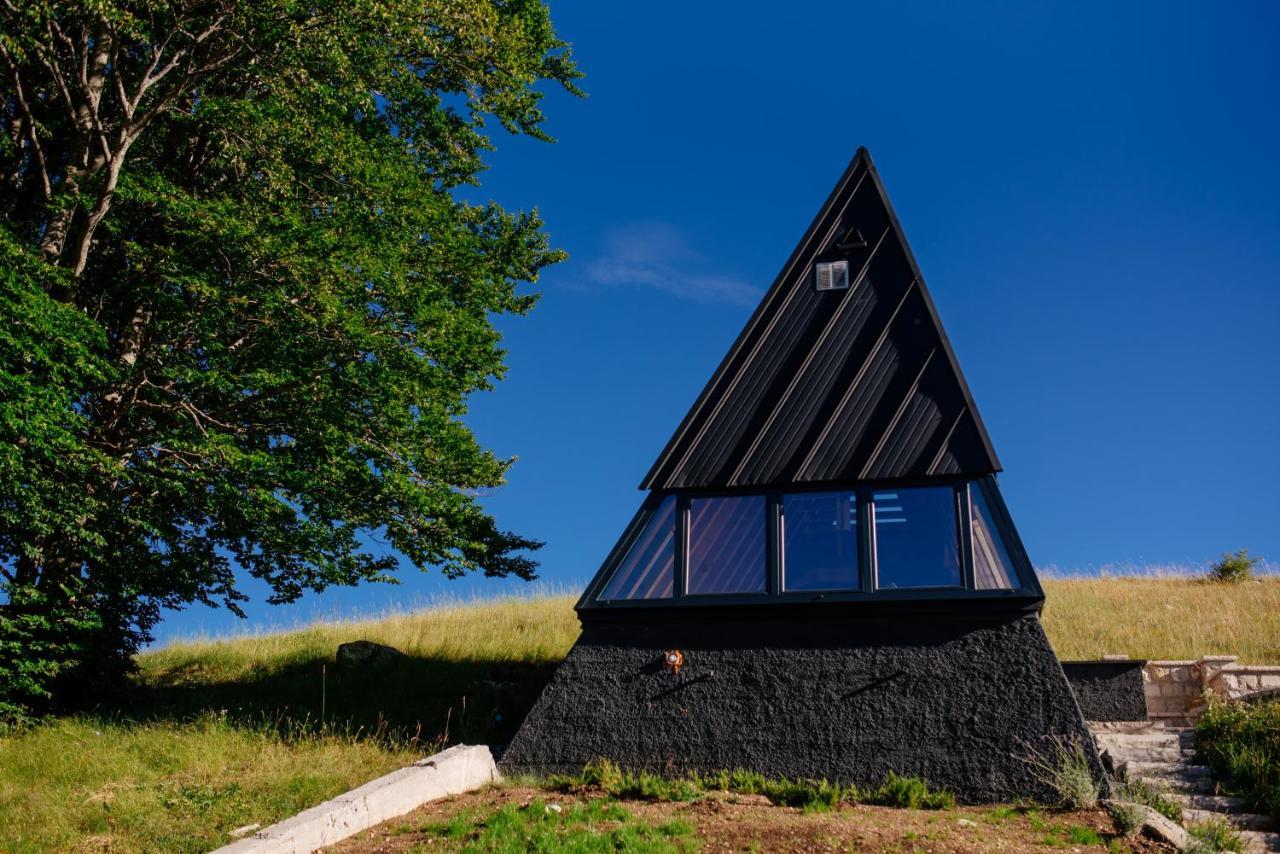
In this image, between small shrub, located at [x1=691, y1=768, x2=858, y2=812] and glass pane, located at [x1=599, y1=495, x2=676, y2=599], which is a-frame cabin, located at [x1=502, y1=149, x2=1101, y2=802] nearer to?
glass pane, located at [x1=599, y1=495, x2=676, y2=599]

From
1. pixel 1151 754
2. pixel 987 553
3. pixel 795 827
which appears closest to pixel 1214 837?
pixel 1151 754

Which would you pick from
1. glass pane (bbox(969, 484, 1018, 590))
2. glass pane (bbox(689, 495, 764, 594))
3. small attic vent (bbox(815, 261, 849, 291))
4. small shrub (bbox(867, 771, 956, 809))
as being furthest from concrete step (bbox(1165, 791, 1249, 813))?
small attic vent (bbox(815, 261, 849, 291))

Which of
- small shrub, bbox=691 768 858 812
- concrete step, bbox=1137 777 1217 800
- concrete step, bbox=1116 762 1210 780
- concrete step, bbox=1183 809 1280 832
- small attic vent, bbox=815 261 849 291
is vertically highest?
small attic vent, bbox=815 261 849 291

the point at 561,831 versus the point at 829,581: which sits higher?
the point at 829,581

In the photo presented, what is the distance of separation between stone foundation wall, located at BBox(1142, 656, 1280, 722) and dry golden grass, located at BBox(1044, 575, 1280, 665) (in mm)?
3100

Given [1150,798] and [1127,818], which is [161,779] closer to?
[1127,818]

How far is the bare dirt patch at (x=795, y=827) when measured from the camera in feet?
29.7

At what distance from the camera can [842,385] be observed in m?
13.9

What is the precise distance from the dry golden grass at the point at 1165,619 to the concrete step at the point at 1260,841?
9.86 m

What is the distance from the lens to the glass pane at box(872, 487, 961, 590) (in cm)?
1231

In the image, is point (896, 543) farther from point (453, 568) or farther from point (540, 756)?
point (453, 568)

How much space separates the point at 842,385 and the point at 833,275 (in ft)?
6.60

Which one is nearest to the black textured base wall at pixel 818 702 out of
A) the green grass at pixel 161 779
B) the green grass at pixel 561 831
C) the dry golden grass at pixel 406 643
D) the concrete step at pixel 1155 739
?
the green grass at pixel 561 831

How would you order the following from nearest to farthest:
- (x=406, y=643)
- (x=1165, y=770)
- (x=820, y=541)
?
(x=1165, y=770)
(x=820, y=541)
(x=406, y=643)
